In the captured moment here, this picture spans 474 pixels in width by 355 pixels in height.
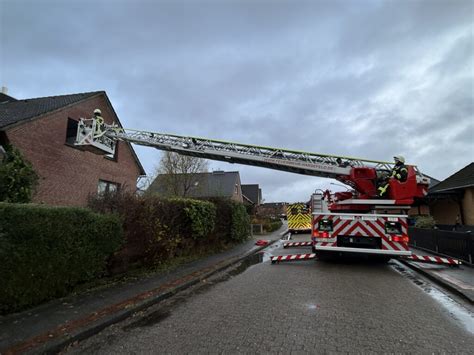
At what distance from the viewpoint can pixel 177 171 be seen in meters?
29.0

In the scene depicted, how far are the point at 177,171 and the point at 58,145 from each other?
15133 millimetres

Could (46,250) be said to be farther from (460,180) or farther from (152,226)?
(460,180)

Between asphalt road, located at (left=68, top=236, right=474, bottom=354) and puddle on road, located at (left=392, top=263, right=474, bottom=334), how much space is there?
0.02 m

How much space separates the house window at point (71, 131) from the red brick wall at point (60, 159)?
0.25m

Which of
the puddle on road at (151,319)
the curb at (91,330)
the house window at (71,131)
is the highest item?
the house window at (71,131)

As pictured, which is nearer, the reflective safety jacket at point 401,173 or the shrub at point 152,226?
the shrub at point 152,226

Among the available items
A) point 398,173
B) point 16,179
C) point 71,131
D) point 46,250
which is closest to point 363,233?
point 398,173

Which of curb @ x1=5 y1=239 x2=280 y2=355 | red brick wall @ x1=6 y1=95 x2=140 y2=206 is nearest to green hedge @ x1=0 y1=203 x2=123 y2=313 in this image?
curb @ x1=5 y1=239 x2=280 y2=355

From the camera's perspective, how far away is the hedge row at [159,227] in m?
7.60

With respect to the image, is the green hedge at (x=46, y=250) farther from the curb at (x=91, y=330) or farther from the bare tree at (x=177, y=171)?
the bare tree at (x=177, y=171)

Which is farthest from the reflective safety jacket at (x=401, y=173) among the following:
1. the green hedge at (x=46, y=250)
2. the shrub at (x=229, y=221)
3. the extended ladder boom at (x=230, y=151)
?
the green hedge at (x=46, y=250)

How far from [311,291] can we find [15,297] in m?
5.41

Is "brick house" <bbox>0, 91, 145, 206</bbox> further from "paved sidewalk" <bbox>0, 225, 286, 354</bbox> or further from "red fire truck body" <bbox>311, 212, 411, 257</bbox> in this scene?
"red fire truck body" <bbox>311, 212, 411, 257</bbox>

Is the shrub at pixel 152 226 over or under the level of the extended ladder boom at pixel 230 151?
under
